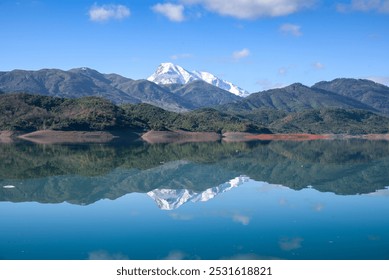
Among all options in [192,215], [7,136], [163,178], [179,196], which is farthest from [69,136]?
[192,215]

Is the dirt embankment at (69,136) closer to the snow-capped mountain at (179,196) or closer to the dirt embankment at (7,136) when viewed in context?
the dirt embankment at (7,136)

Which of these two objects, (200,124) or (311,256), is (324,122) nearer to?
(200,124)

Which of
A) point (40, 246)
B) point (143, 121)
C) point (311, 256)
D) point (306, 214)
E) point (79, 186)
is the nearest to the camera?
point (311, 256)

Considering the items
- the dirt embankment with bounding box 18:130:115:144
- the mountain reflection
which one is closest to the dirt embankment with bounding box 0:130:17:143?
the dirt embankment with bounding box 18:130:115:144

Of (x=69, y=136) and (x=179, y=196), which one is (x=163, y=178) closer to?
(x=179, y=196)

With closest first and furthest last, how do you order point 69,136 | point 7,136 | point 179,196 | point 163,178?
point 179,196
point 163,178
point 7,136
point 69,136

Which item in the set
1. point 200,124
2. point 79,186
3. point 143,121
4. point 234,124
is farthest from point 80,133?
point 79,186
